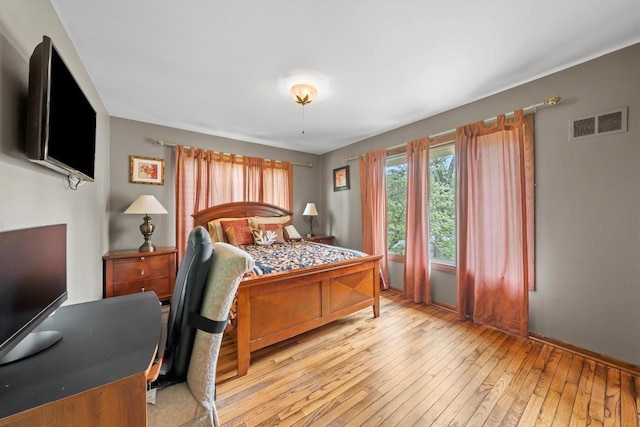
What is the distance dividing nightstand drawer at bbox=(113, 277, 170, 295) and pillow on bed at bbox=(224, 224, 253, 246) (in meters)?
0.90

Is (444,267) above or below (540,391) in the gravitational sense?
above

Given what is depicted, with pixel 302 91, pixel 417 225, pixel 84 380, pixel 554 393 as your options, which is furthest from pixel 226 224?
pixel 554 393

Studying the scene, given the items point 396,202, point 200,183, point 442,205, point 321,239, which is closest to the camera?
point 442,205

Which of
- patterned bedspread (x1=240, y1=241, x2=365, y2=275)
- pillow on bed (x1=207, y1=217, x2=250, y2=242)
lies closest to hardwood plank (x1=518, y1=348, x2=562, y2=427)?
patterned bedspread (x1=240, y1=241, x2=365, y2=275)

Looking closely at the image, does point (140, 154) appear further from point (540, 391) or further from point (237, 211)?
point (540, 391)

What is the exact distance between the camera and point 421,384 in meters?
1.69

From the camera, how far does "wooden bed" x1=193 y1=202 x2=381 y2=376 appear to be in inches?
72.2

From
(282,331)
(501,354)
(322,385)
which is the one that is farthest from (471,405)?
(282,331)

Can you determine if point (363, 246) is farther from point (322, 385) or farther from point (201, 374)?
point (201, 374)

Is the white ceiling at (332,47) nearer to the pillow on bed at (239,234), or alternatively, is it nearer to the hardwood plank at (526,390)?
the pillow on bed at (239,234)

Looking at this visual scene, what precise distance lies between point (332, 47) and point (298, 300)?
212 centimetres

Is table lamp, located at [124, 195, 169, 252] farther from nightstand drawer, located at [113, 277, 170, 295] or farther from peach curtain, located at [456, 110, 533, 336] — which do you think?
peach curtain, located at [456, 110, 533, 336]

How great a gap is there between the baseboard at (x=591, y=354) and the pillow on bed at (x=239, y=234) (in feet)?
11.0

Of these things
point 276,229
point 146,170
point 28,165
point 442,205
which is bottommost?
point 276,229
